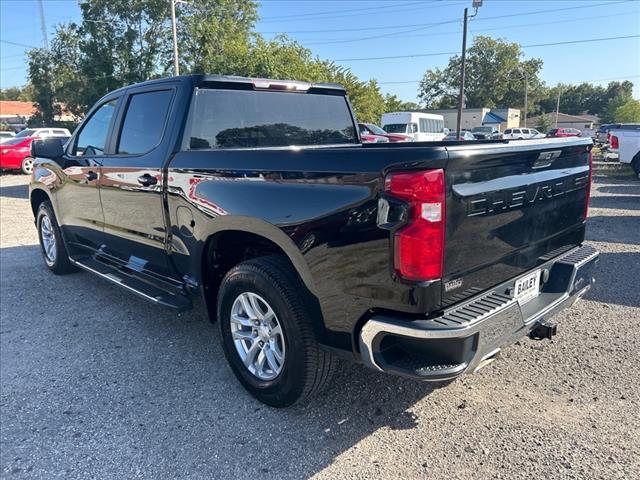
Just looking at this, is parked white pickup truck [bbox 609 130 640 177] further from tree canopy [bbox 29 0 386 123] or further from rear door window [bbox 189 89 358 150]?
tree canopy [bbox 29 0 386 123]

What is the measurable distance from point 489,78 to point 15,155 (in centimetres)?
8494

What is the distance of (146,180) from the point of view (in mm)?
3621

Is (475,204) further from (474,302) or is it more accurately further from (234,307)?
(234,307)

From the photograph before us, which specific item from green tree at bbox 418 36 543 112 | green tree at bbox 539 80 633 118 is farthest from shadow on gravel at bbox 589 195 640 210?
green tree at bbox 539 80 633 118

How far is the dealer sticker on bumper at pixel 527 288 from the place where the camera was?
2.71 meters

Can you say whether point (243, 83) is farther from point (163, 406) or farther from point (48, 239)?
point (48, 239)

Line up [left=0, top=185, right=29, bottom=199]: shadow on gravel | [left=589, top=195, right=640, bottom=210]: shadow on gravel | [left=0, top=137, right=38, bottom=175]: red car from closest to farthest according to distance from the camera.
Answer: [left=589, top=195, right=640, bottom=210]: shadow on gravel < [left=0, top=185, right=29, bottom=199]: shadow on gravel < [left=0, top=137, right=38, bottom=175]: red car

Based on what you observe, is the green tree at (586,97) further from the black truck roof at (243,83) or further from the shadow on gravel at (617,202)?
the black truck roof at (243,83)

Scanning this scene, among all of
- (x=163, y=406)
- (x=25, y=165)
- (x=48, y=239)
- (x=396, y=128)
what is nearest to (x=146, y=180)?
(x=163, y=406)

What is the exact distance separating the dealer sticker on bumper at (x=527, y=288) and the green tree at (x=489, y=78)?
3558 inches

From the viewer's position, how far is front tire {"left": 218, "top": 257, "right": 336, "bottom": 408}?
266cm

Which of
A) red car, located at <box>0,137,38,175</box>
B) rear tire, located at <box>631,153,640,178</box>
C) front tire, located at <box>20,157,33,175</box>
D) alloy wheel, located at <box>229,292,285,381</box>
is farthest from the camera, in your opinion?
front tire, located at <box>20,157,33,175</box>

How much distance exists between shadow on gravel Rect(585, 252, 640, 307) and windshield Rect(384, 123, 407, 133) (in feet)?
93.2

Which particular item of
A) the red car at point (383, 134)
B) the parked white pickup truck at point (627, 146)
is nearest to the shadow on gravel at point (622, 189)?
the parked white pickup truck at point (627, 146)
